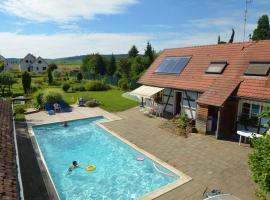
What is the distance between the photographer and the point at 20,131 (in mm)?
19500

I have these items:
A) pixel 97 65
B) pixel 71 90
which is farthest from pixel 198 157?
pixel 97 65

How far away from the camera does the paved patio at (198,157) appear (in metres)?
10.6

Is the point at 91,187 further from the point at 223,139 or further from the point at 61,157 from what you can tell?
the point at 223,139

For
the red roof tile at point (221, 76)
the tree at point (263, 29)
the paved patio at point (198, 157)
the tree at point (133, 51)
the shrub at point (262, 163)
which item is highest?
the tree at point (263, 29)

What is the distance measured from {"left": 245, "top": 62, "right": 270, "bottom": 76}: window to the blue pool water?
1023 cm

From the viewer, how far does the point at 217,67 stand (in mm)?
19984

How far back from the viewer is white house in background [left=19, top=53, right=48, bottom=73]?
94875mm

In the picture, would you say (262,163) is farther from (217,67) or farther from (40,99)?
(40,99)

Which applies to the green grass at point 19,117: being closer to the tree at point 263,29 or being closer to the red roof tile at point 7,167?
the red roof tile at point 7,167

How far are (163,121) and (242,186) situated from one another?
1145 centimetres

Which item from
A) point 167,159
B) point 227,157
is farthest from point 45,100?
point 227,157

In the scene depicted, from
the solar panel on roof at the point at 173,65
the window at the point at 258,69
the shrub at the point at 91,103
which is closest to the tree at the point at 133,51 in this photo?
the shrub at the point at 91,103

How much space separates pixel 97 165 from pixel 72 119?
9754 mm

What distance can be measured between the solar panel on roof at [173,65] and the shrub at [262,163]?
655 inches
